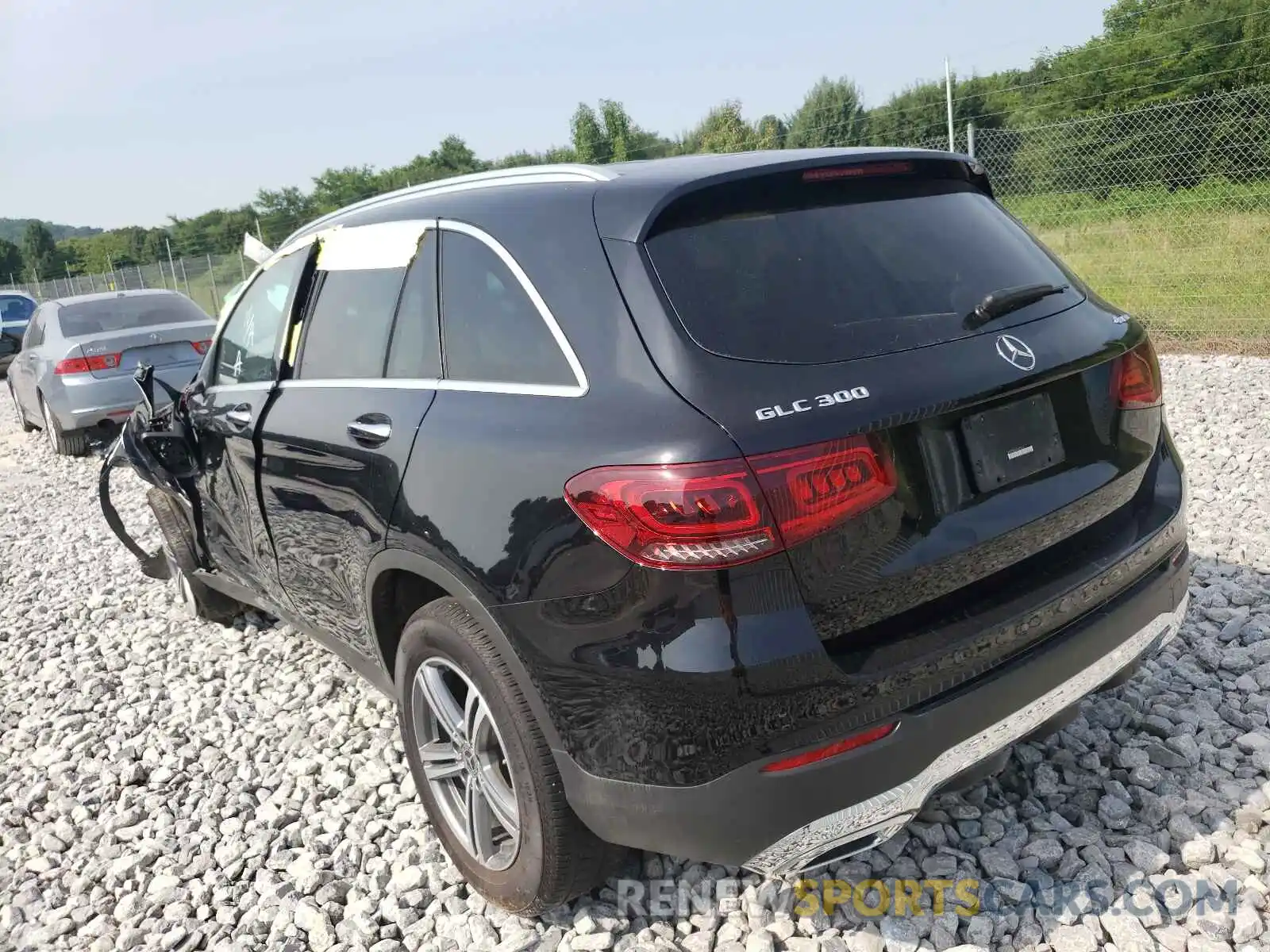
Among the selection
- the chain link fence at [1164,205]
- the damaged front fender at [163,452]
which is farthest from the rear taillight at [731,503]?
the chain link fence at [1164,205]

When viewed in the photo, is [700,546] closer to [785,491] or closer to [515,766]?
[785,491]

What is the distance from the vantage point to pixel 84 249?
80125mm

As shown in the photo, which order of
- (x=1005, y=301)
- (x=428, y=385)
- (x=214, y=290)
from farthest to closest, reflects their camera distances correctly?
(x=214, y=290), (x=428, y=385), (x=1005, y=301)

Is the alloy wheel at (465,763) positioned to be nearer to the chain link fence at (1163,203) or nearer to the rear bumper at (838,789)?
the rear bumper at (838,789)

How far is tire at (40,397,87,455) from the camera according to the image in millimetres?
10008

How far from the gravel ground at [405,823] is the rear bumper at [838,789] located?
0.50 meters

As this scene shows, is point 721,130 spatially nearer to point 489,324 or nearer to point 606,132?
point 606,132

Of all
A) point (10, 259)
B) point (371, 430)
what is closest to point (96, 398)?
point (371, 430)

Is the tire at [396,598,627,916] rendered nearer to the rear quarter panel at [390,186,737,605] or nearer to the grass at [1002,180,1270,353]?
the rear quarter panel at [390,186,737,605]

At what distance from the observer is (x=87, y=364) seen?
30.7ft

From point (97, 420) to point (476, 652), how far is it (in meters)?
8.73

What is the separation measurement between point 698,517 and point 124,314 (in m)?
9.99

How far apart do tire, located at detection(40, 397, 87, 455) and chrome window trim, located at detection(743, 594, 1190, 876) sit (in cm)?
999

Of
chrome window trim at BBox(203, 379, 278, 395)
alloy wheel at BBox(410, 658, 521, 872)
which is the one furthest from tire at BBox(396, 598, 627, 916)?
chrome window trim at BBox(203, 379, 278, 395)
